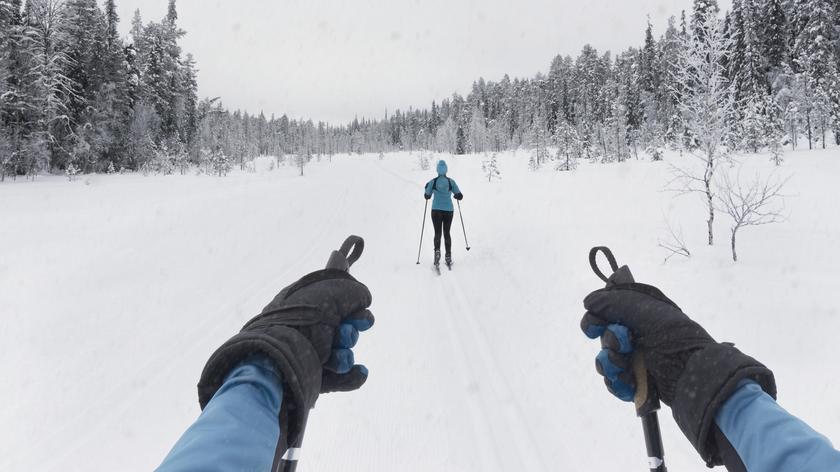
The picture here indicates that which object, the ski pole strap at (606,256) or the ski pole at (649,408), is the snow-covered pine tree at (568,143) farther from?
the ski pole at (649,408)

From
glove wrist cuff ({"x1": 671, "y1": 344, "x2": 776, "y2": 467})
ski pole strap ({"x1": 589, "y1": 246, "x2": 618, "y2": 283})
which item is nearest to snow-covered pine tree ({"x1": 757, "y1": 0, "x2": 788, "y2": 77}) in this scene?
ski pole strap ({"x1": 589, "y1": 246, "x2": 618, "y2": 283})

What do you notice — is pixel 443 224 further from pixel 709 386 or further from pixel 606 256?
pixel 709 386

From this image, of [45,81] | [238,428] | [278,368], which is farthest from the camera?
[45,81]

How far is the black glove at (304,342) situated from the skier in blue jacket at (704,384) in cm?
114

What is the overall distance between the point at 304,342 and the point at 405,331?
3.60 meters

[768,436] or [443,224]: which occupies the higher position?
[443,224]

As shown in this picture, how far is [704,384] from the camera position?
4.72ft

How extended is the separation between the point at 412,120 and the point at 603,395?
142 metres

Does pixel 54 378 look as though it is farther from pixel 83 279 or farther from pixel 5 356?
pixel 83 279

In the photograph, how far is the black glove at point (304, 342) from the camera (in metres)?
1.34

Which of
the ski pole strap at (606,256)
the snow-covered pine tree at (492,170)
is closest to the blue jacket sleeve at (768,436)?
the ski pole strap at (606,256)

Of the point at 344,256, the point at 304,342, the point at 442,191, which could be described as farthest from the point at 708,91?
the point at 304,342

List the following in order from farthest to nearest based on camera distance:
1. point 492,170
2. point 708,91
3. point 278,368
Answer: point 492,170, point 708,91, point 278,368

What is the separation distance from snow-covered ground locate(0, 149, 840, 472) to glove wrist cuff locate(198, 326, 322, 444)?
1669mm
